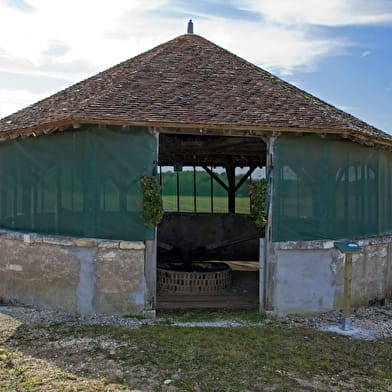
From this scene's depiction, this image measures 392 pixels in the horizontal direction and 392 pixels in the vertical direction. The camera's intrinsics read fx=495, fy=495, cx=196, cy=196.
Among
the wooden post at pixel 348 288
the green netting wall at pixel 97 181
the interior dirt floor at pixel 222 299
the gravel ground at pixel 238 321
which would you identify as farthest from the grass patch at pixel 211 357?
the green netting wall at pixel 97 181

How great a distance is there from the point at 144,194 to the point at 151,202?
0.20m

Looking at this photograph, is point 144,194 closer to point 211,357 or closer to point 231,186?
point 211,357

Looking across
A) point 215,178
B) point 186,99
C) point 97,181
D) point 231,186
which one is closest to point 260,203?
point 186,99

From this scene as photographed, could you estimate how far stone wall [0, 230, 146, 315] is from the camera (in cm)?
894

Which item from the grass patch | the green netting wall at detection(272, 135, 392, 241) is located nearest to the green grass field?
the green netting wall at detection(272, 135, 392, 241)

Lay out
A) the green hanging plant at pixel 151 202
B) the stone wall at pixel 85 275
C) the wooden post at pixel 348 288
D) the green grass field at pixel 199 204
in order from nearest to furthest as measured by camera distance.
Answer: the wooden post at pixel 348 288
the green hanging plant at pixel 151 202
the stone wall at pixel 85 275
the green grass field at pixel 199 204

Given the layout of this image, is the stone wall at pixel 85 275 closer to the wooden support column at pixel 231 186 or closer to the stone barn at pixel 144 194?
the stone barn at pixel 144 194

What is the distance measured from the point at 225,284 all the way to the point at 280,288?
9.44ft

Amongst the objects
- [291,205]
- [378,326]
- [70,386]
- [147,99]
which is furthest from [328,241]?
[70,386]

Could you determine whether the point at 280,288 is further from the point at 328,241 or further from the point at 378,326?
the point at 378,326

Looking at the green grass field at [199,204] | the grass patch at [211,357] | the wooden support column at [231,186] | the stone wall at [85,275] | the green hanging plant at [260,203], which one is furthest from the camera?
the green grass field at [199,204]

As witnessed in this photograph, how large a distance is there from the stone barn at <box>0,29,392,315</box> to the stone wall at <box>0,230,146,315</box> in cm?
2

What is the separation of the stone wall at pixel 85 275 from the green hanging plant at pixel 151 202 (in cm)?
49

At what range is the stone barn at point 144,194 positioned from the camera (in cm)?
895
